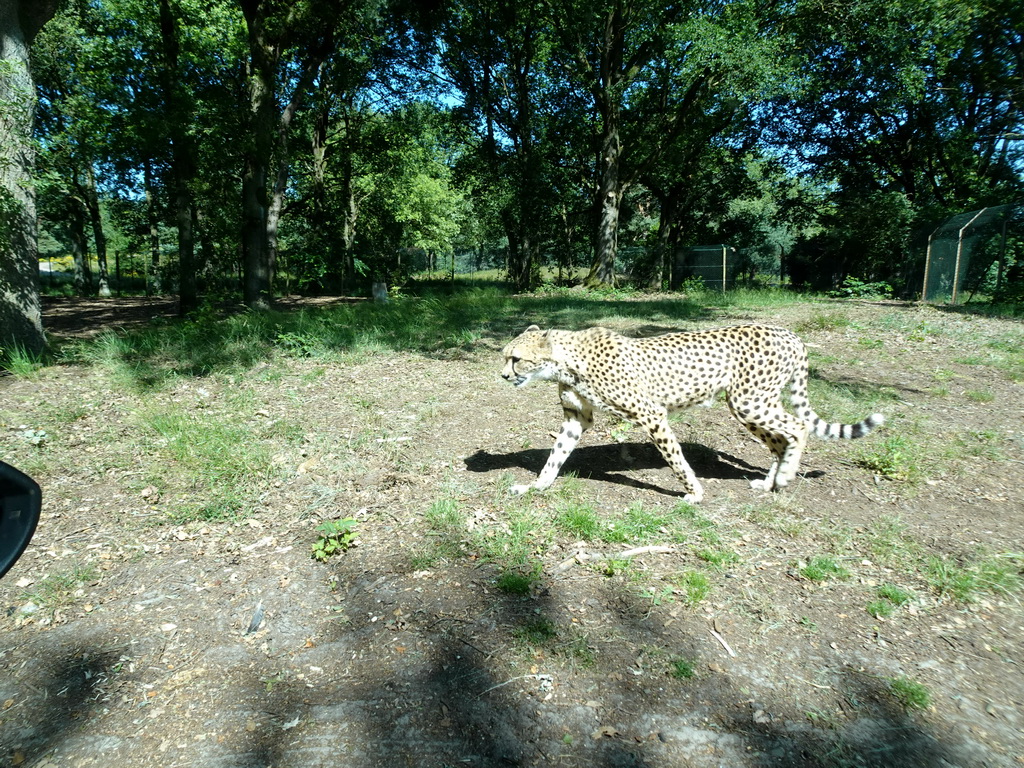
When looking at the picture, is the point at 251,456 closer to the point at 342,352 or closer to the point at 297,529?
the point at 297,529

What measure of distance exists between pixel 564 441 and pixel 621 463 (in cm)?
98

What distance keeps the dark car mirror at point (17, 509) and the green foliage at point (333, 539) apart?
8.44 ft

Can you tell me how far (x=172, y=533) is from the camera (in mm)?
4691

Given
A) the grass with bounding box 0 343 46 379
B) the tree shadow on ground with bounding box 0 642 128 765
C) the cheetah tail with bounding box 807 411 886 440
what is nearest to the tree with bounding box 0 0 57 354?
the grass with bounding box 0 343 46 379

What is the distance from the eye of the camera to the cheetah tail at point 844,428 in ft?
16.8

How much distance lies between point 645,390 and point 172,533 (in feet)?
12.8

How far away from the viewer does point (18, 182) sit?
337 inches

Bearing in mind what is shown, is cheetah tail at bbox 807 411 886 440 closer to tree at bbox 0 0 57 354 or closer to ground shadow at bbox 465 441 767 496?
ground shadow at bbox 465 441 767 496

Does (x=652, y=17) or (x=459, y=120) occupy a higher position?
(x=652, y=17)

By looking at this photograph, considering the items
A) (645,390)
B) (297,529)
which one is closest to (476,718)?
(297,529)

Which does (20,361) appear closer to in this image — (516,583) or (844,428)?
(516,583)

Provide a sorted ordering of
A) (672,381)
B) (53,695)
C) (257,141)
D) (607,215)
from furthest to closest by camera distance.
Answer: (607,215) < (257,141) < (672,381) < (53,695)

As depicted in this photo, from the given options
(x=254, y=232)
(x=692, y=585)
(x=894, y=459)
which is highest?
(x=254, y=232)

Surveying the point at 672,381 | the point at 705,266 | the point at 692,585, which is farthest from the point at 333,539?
the point at 705,266
